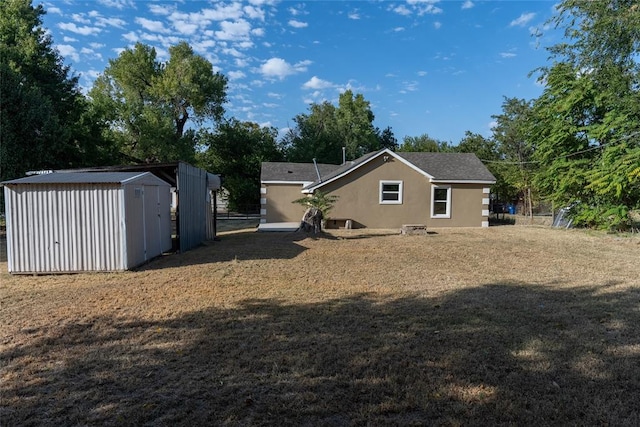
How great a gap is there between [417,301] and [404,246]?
6.09 meters

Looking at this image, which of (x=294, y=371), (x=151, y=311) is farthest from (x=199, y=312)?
(x=294, y=371)

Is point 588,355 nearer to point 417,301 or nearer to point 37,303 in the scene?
point 417,301

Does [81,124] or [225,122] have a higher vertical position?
[225,122]

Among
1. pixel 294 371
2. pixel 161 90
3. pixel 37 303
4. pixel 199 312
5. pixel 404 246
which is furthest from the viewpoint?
pixel 161 90

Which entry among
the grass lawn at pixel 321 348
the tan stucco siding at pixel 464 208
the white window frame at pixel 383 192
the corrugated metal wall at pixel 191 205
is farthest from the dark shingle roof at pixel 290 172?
the grass lawn at pixel 321 348

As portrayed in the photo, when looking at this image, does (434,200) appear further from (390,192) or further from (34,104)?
(34,104)

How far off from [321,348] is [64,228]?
20.6 ft

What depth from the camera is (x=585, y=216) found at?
15.8 metres

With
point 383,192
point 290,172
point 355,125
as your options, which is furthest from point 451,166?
point 355,125

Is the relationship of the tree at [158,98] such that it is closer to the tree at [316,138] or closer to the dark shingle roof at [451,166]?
the tree at [316,138]

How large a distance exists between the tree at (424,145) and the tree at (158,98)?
77.6 ft

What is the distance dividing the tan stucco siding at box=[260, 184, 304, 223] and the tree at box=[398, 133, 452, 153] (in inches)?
1021

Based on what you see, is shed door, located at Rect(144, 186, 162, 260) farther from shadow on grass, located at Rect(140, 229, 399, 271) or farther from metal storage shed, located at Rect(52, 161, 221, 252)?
metal storage shed, located at Rect(52, 161, 221, 252)

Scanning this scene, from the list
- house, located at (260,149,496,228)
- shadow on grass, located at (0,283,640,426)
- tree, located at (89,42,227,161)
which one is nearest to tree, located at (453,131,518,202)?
house, located at (260,149,496,228)
